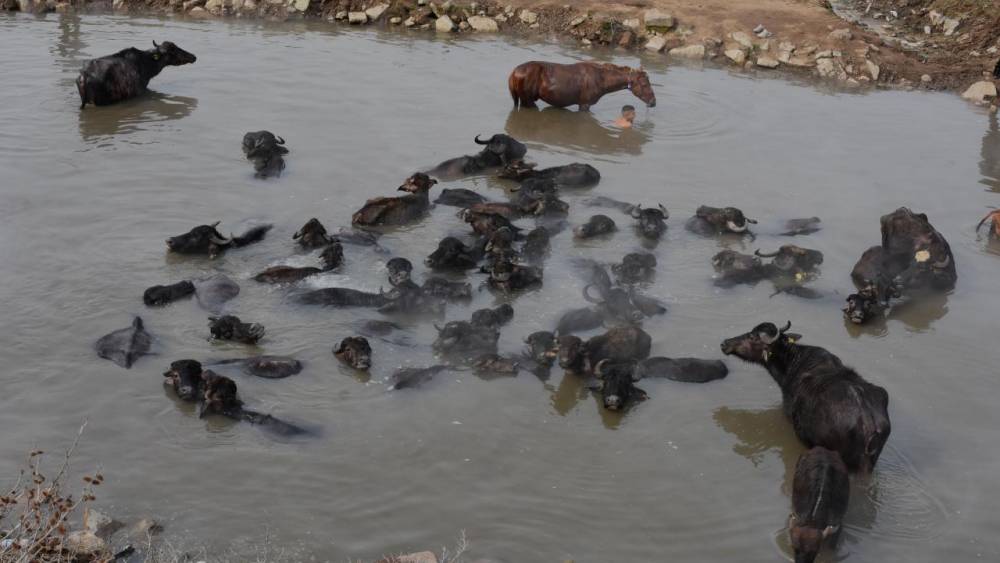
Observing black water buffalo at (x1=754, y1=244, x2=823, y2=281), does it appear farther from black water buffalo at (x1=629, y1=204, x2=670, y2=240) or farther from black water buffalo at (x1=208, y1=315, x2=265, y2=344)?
black water buffalo at (x1=208, y1=315, x2=265, y2=344)

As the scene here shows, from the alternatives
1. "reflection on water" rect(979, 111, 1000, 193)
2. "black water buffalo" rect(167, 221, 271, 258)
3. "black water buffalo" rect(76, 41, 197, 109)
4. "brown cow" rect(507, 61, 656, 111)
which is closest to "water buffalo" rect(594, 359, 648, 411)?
"black water buffalo" rect(167, 221, 271, 258)

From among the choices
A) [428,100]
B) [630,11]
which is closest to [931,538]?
[428,100]

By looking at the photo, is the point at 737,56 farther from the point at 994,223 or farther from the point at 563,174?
the point at 994,223

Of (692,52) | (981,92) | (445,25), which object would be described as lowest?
(445,25)

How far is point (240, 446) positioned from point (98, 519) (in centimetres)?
123

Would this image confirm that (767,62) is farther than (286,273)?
Yes

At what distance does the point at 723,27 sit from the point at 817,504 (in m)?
15.2

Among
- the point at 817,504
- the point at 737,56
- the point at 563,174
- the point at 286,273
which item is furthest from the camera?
the point at 737,56

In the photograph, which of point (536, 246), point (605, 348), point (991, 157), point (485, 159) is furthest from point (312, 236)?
point (991, 157)

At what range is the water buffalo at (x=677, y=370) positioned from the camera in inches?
327

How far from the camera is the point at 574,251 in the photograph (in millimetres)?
10781

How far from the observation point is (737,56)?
61.6ft

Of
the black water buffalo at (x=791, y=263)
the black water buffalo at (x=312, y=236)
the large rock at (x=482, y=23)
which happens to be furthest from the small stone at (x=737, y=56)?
the black water buffalo at (x=312, y=236)

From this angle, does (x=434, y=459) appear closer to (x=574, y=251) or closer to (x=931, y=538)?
(x=931, y=538)
